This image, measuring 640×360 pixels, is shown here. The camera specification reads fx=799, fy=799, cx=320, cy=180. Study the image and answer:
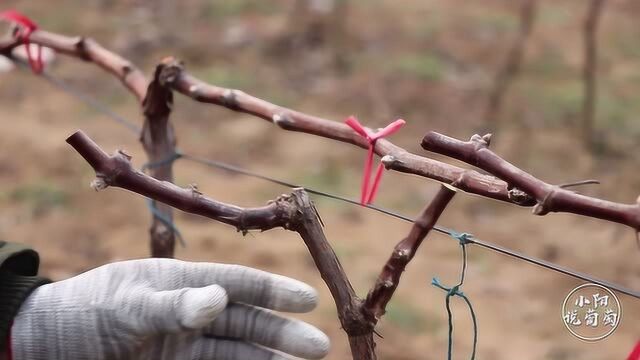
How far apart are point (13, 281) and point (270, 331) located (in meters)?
0.37

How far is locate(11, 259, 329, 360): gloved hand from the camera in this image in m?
1.05

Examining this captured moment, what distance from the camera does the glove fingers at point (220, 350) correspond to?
1.09m

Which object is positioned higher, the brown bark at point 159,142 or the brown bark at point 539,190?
the brown bark at point 159,142

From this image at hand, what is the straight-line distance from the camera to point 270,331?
108 cm

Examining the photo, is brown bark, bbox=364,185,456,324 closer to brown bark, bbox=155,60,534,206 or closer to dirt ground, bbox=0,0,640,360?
→ brown bark, bbox=155,60,534,206

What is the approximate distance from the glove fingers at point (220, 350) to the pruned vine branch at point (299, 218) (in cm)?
14

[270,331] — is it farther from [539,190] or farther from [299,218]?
[539,190]

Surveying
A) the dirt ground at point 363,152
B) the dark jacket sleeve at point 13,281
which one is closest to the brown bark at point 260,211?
the dark jacket sleeve at point 13,281

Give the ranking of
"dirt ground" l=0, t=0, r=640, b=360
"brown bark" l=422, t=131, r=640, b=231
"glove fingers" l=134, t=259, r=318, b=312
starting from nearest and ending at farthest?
"brown bark" l=422, t=131, r=640, b=231
"glove fingers" l=134, t=259, r=318, b=312
"dirt ground" l=0, t=0, r=640, b=360

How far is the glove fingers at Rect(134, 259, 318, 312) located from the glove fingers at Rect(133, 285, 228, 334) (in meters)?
0.04

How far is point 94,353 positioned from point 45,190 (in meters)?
2.91

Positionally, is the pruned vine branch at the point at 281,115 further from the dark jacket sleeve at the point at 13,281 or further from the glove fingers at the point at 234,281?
the dark jacket sleeve at the point at 13,281

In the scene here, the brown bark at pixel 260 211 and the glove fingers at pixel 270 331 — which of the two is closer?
the brown bark at pixel 260 211

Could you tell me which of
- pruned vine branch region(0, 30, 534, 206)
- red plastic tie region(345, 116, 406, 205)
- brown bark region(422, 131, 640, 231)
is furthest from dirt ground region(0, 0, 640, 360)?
brown bark region(422, 131, 640, 231)
